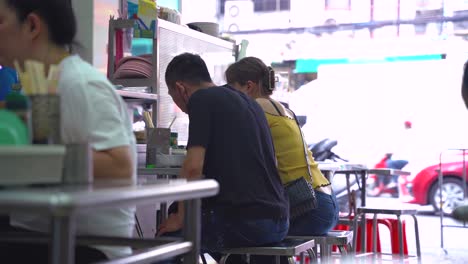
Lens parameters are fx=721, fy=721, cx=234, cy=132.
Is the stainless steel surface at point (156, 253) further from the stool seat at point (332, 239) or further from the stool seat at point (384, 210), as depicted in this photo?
the stool seat at point (384, 210)

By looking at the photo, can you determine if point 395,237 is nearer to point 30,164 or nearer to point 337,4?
point 30,164

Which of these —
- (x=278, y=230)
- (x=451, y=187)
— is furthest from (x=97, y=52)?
(x=451, y=187)

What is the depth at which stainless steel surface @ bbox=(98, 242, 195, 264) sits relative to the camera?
4.48 feet

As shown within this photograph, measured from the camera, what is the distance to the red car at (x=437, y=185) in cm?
913

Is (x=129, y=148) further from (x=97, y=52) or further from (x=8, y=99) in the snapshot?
(x=97, y=52)

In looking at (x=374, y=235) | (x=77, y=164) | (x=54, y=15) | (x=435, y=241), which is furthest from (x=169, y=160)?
(x=435, y=241)

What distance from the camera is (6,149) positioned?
1.17m

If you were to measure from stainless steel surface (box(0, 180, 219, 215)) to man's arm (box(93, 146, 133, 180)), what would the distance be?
0.84ft

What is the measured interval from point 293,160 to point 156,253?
5.83 feet

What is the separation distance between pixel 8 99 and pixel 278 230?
4.96ft

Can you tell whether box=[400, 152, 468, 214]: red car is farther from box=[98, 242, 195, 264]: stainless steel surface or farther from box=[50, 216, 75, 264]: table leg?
box=[50, 216, 75, 264]: table leg

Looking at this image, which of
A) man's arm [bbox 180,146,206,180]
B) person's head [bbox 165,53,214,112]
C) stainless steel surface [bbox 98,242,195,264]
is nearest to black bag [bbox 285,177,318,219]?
person's head [bbox 165,53,214,112]

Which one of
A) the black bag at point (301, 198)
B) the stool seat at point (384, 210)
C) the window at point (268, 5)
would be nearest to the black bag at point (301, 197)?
the black bag at point (301, 198)

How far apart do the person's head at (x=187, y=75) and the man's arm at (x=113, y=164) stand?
4.52ft
